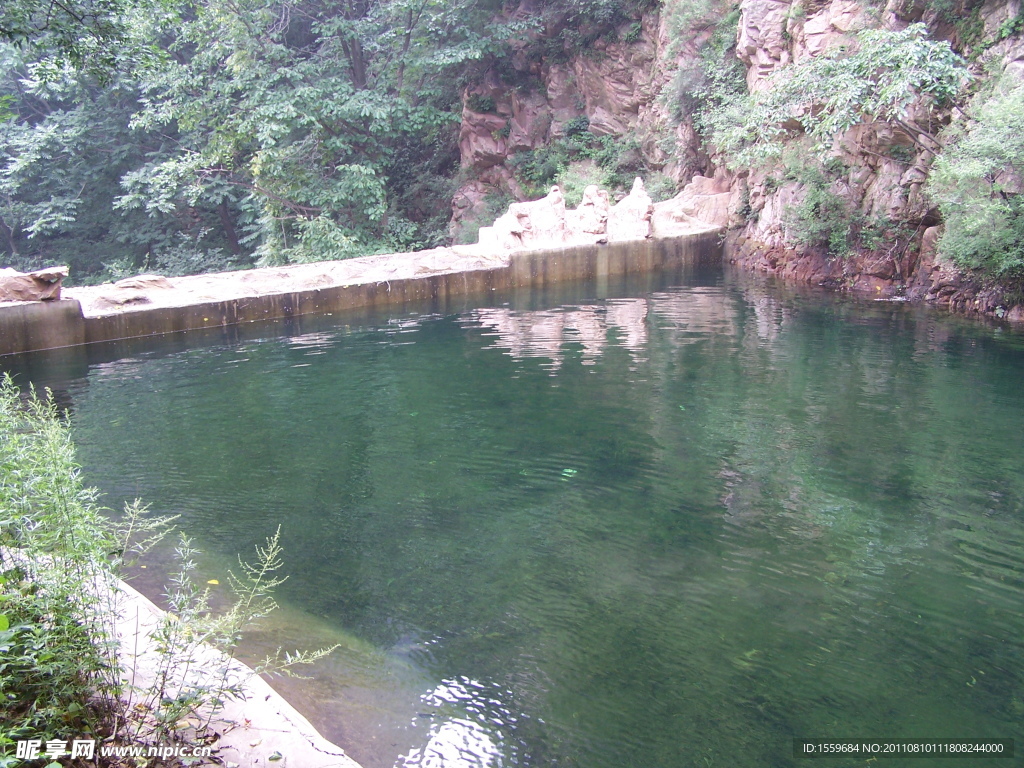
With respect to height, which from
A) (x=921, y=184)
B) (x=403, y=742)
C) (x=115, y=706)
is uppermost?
(x=921, y=184)

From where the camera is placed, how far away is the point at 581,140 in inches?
1020

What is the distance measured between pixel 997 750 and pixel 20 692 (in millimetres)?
4219

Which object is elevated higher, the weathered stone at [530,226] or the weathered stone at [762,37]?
the weathered stone at [762,37]

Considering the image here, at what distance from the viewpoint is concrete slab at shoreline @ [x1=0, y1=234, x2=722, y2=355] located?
511 inches

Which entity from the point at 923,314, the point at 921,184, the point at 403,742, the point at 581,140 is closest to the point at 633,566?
the point at 403,742

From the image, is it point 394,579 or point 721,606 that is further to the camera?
A: point 394,579

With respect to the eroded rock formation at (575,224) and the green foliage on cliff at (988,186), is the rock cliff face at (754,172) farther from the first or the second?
the eroded rock formation at (575,224)

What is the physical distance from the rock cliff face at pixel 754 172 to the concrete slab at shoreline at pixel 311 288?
204cm

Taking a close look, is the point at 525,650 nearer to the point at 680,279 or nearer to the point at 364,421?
the point at 364,421

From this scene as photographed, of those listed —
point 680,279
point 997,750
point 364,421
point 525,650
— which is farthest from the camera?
point 680,279

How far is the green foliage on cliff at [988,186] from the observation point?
11.3m

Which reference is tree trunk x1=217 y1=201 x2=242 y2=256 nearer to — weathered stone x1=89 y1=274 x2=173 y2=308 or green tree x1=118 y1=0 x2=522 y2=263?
green tree x1=118 y1=0 x2=522 y2=263

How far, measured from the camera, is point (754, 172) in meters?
20.0

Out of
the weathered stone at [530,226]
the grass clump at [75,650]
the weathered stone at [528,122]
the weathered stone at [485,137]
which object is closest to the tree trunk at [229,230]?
the weathered stone at [485,137]
